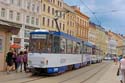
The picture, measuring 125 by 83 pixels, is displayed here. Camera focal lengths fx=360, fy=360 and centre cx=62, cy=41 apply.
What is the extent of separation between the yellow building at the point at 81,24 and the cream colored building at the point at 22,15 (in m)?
36.1

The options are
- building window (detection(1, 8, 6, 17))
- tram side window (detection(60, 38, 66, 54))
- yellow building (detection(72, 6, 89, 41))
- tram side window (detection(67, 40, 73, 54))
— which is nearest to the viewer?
tram side window (detection(60, 38, 66, 54))

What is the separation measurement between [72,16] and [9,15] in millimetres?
44589

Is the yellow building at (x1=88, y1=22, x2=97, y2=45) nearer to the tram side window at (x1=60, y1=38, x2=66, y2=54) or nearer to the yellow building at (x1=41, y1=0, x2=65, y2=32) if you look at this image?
the yellow building at (x1=41, y1=0, x2=65, y2=32)

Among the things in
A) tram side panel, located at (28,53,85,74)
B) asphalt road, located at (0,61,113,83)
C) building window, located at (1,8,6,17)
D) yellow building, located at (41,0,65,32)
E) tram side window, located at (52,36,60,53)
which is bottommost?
asphalt road, located at (0,61,113,83)

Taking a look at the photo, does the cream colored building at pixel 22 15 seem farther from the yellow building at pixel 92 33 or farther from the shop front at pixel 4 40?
the yellow building at pixel 92 33

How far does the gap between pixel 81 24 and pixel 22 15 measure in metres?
52.7

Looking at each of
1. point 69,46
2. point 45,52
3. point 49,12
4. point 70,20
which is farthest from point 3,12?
point 70,20

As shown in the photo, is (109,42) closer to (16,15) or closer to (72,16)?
(72,16)

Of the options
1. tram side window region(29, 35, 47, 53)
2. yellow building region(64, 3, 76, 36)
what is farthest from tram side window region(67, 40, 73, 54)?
yellow building region(64, 3, 76, 36)

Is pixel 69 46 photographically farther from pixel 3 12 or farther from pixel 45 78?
pixel 3 12

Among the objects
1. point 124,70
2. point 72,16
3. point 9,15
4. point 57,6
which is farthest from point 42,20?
point 124,70

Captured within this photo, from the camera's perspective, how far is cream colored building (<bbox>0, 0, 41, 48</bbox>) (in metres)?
59.1

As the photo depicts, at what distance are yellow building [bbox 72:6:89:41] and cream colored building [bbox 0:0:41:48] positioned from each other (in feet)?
119

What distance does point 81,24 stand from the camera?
117 meters
